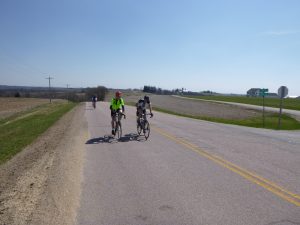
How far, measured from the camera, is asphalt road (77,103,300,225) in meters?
5.27

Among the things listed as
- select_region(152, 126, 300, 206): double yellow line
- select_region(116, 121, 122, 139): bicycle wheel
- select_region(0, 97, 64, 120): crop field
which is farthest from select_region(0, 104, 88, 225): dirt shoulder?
select_region(0, 97, 64, 120): crop field

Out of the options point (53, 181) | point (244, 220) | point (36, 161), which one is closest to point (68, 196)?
point (53, 181)

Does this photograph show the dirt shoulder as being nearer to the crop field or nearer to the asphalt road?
the asphalt road

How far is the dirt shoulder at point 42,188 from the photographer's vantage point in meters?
5.30

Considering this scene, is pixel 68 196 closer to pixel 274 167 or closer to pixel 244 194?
pixel 244 194

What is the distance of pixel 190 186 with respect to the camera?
22.6ft

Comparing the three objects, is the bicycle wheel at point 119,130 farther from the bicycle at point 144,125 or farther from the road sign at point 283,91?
the road sign at point 283,91

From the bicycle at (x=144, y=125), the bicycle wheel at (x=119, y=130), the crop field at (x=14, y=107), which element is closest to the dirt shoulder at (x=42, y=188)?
the bicycle wheel at (x=119, y=130)

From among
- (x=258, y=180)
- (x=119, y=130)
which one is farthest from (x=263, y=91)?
(x=258, y=180)

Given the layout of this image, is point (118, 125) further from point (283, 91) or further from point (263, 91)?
point (263, 91)

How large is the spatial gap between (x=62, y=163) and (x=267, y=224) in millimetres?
6002

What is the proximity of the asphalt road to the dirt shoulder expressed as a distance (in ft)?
0.85

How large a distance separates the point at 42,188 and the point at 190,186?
9.57ft

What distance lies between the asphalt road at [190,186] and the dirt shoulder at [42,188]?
260mm
